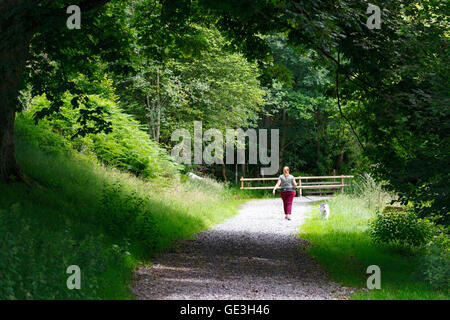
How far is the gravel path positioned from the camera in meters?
6.50

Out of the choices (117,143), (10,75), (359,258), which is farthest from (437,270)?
(117,143)

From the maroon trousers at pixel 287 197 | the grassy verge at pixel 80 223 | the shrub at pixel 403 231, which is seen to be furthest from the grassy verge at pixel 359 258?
the grassy verge at pixel 80 223

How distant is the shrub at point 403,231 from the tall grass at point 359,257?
25 cm

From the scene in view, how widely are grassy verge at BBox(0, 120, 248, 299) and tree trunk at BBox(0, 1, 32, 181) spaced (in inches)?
20.0

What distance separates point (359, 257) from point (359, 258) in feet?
0.22

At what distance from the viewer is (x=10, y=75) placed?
8.65 m

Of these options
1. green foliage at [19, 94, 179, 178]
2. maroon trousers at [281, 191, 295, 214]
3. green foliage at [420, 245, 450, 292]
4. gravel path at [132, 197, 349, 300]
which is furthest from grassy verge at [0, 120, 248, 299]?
green foliage at [420, 245, 450, 292]

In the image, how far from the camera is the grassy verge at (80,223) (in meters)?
4.84

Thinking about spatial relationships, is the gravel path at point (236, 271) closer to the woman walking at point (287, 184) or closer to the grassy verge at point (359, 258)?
the grassy verge at point (359, 258)

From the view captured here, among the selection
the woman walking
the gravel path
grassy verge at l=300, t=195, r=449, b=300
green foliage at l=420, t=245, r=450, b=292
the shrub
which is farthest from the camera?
the woman walking

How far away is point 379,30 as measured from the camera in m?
8.46

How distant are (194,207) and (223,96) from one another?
1014 centimetres

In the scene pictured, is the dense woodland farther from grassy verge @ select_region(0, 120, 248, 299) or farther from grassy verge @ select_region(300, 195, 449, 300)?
grassy verge @ select_region(300, 195, 449, 300)
